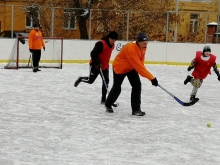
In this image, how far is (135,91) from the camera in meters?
7.43

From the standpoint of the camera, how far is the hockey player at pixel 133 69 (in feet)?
22.7

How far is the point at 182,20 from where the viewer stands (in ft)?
65.1

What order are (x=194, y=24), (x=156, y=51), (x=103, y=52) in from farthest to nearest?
(x=194, y=24), (x=156, y=51), (x=103, y=52)

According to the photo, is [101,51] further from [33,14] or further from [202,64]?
[33,14]

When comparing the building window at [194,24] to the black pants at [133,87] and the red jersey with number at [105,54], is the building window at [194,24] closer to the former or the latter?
the red jersey with number at [105,54]

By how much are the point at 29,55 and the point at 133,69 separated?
8.55 metres

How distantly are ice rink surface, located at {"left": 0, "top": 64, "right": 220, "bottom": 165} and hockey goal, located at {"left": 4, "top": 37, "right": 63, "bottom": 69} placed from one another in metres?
4.50

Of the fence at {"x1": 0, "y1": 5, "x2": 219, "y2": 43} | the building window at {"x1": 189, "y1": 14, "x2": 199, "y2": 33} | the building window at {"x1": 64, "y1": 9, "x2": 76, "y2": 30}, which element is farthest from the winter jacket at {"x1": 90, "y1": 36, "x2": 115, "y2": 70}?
the building window at {"x1": 189, "y1": 14, "x2": 199, "y2": 33}

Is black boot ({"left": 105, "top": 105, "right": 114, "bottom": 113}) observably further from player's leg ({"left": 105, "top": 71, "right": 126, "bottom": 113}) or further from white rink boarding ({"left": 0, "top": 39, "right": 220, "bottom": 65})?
white rink boarding ({"left": 0, "top": 39, "right": 220, "bottom": 65})

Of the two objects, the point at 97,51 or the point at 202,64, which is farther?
the point at 202,64

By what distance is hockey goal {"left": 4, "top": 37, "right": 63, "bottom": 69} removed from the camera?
49.5 ft

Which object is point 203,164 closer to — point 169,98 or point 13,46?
point 169,98

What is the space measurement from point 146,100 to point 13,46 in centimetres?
834

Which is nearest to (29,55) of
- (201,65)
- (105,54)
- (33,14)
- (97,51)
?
(33,14)
